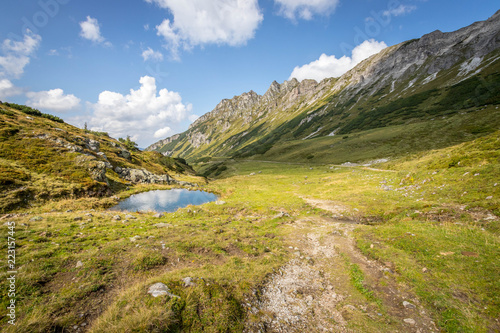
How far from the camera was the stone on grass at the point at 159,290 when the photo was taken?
27.7 ft

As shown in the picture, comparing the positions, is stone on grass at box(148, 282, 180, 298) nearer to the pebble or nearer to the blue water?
the pebble

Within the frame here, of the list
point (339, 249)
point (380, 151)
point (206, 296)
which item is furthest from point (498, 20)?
point (206, 296)

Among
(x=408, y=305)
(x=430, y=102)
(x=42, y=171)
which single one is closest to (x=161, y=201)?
(x=42, y=171)

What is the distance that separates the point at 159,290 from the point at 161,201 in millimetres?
33268

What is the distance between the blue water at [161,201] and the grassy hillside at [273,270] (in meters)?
11.8

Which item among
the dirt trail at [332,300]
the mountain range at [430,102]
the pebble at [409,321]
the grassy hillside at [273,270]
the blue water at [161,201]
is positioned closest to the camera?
the grassy hillside at [273,270]

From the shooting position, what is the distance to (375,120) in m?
136

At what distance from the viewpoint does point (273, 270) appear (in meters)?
12.7

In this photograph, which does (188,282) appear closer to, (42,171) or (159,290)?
(159,290)

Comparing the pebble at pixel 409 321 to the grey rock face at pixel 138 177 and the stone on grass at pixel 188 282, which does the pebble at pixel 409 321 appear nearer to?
the stone on grass at pixel 188 282

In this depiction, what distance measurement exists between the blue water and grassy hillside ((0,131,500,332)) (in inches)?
466

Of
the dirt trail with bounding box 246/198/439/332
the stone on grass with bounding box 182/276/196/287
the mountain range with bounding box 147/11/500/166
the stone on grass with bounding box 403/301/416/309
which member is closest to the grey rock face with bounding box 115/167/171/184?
the stone on grass with bounding box 182/276/196/287

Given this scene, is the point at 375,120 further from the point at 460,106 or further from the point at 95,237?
the point at 95,237

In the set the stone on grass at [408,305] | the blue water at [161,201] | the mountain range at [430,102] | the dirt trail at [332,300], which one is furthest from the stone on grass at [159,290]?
the mountain range at [430,102]
